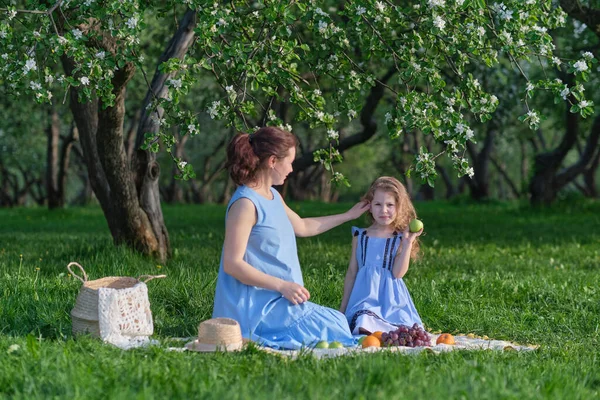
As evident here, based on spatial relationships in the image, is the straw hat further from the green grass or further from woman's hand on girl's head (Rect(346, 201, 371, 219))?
woman's hand on girl's head (Rect(346, 201, 371, 219))

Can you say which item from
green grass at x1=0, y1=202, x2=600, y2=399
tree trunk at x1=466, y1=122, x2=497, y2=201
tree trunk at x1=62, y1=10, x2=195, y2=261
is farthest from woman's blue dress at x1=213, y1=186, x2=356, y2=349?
tree trunk at x1=466, y1=122, x2=497, y2=201

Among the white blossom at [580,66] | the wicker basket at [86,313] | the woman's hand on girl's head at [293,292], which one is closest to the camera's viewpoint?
the woman's hand on girl's head at [293,292]

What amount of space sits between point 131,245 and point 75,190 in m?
51.2

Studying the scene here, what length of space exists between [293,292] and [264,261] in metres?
0.38

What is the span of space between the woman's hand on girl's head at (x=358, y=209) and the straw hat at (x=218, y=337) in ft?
5.07

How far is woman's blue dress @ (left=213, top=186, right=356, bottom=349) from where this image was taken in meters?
5.91

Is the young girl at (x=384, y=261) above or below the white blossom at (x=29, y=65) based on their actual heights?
below

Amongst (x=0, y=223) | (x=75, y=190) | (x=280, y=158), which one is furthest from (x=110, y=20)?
(x=75, y=190)

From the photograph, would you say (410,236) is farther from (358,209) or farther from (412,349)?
(412,349)

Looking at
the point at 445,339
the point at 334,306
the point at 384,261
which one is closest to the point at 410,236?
the point at 384,261

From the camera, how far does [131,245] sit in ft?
33.2

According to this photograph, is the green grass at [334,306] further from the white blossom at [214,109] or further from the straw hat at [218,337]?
the white blossom at [214,109]

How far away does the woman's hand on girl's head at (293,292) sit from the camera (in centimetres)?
574

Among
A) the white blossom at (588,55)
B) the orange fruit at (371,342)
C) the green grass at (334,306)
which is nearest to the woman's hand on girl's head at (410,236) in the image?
the orange fruit at (371,342)
